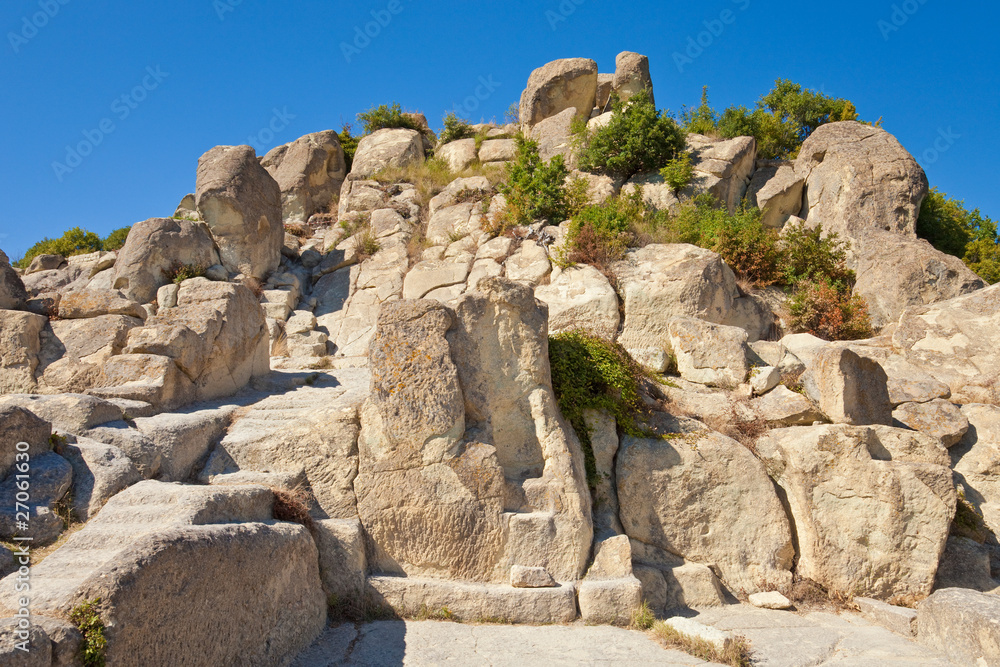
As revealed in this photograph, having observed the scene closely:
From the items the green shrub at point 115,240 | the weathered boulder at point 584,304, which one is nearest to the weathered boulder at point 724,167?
the weathered boulder at point 584,304

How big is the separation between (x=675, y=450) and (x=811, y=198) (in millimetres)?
9297

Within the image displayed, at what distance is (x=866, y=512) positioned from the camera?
281 inches

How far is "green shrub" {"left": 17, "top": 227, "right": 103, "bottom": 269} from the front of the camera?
18188mm

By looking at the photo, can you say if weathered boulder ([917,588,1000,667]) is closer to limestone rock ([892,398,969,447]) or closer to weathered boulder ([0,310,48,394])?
limestone rock ([892,398,969,447])

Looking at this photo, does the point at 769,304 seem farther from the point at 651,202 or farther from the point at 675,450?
the point at 675,450

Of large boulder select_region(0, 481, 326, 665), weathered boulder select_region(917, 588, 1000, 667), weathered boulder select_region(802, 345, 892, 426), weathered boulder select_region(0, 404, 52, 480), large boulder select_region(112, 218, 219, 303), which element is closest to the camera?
large boulder select_region(0, 481, 326, 665)

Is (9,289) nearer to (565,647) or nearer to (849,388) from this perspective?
(565,647)

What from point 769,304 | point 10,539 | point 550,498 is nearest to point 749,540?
point 550,498

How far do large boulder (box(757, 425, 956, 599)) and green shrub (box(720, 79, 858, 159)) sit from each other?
1073 centimetres

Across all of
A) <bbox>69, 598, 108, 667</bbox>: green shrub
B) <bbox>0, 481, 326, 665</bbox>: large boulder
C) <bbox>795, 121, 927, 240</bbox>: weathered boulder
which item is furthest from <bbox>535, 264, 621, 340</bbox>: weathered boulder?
<bbox>69, 598, 108, 667</bbox>: green shrub

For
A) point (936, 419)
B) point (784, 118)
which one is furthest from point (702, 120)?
point (936, 419)

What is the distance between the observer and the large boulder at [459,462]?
618cm

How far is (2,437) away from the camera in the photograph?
5.00m

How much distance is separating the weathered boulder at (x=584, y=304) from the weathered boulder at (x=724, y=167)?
4.57 m
